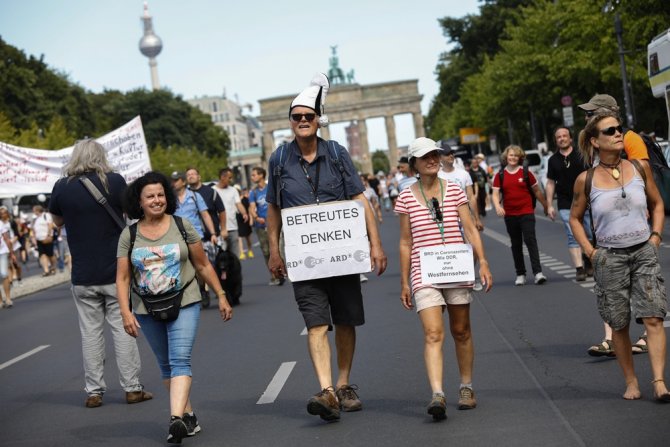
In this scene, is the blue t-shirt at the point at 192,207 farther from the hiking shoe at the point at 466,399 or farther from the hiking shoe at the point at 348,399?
the hiking shoe at the point at 466,399

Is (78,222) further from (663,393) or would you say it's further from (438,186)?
(663,393)

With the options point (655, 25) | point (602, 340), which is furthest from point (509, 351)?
point (655, 25)

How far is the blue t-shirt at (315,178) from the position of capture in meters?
7.47

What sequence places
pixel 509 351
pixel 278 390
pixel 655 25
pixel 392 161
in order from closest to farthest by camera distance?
pixel 278 390 < pixel 509 351 < pixel 655 25 < pixel 392 161

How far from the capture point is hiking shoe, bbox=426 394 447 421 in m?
6.86

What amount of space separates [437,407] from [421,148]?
1.52m

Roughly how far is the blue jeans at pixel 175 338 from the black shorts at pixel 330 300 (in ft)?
2.18

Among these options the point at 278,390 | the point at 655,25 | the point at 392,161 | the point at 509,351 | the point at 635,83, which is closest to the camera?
the point at 278,390

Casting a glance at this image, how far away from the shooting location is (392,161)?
449ft

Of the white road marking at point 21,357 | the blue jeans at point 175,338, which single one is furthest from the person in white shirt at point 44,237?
the blue jeans at point 175,338

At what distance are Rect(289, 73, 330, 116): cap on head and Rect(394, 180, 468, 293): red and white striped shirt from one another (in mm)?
798

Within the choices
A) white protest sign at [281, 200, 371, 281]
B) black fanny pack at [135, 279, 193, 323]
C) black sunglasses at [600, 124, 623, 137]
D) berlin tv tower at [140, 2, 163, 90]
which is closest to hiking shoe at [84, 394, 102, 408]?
black fanny pack at [135, 279, 193, 323]

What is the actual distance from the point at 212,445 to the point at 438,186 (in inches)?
80.1

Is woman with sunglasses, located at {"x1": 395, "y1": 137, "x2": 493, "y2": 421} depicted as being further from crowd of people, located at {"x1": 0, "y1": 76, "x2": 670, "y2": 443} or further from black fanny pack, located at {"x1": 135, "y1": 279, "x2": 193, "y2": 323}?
black fanny pack, located at {"x1": 135, "y1": 279, "x2": 193, "y2": 323}
